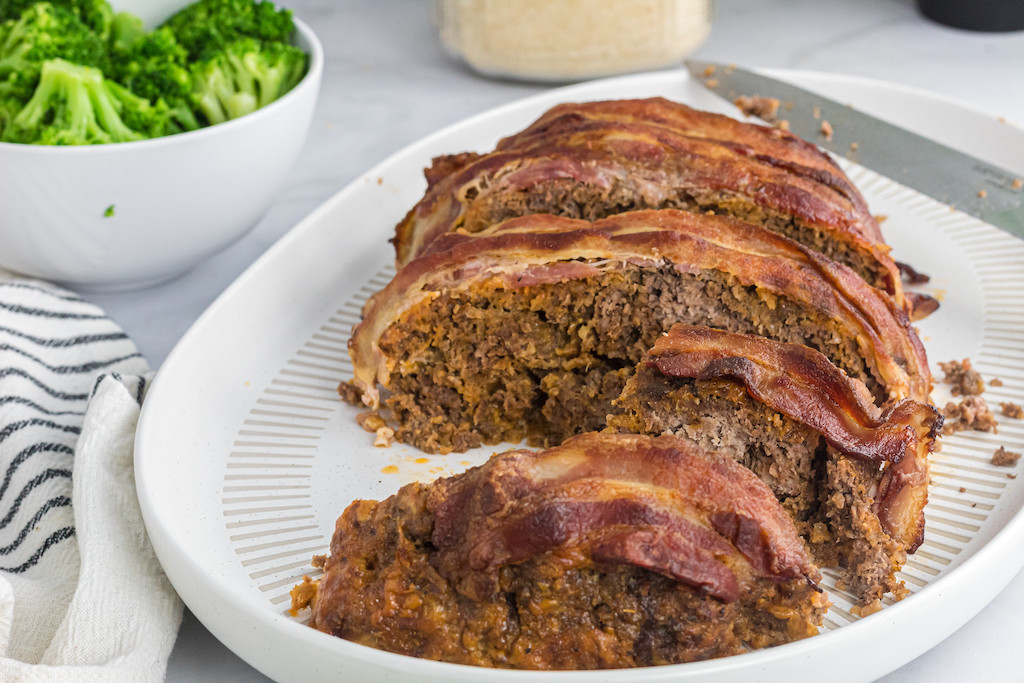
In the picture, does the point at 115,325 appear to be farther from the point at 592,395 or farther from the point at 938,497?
the point at 938,497

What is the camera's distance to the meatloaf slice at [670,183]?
389cm

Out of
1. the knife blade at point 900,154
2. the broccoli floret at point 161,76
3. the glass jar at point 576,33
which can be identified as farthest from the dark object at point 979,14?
the broccoli floret at point 161,76

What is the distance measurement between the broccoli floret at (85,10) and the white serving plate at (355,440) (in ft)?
4.67

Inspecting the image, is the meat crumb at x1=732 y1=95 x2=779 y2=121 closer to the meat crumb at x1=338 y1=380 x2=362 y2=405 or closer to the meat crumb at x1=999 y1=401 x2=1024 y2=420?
the meat crumb at x1=999 y1=401 x2=1024 y2=420

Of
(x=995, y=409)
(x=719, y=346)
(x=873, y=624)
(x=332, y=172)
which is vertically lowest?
(x=332, y=172)

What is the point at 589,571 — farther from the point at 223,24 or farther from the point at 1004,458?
the point at 223,24

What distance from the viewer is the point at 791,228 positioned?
3924 mm

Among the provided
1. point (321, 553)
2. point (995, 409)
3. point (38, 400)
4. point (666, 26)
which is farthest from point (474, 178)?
point (666, 26)

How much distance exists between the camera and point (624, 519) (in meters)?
2.61

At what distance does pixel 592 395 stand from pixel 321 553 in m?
1.11

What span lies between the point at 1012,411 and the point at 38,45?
4216mm

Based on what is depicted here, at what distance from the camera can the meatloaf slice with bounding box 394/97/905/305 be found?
12.8 feet

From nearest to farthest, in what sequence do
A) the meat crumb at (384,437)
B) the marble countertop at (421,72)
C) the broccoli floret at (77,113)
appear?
the meat crumb at (384,437) < the broccoli floret at (77,113) < the marble countertop at (421,72)

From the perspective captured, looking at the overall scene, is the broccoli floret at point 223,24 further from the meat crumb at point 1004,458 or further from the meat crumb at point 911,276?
the meat crumb at point 1004,458
